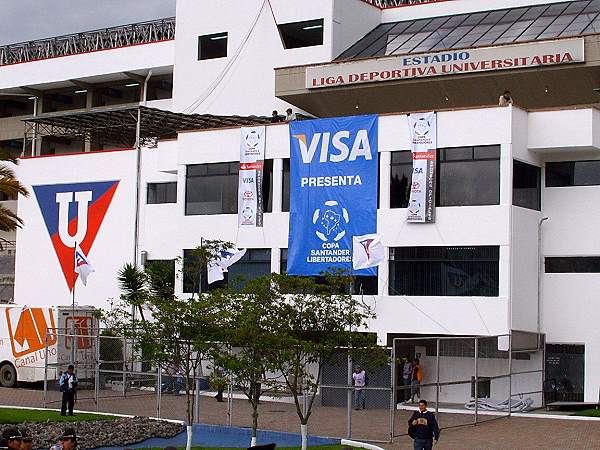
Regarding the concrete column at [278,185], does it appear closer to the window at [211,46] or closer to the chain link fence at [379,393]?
the chain link fence at [379,393]

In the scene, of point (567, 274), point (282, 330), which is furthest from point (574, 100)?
point (282, 330)

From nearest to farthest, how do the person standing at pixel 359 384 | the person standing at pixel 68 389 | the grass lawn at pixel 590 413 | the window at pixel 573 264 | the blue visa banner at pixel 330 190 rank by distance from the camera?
the grass lawn at pixel 590 413
the person standing at pixel 68 389
the person standing at pixel 359 384
the window at pixel 573 264
the blue visa banner at pixel 330 190

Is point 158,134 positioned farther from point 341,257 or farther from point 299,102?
point 341,257

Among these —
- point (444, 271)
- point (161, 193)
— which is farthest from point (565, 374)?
point (161, 193)

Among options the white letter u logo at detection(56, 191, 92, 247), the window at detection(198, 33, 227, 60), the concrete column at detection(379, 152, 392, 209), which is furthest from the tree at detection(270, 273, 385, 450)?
the window at detection(198, 33, 227, 60)

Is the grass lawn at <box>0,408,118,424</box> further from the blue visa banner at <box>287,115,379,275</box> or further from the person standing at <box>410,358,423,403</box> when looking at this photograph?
the person standing at <box>410,358,423,403</box>

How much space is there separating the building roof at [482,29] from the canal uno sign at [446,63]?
125 centimetres

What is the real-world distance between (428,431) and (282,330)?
411 cm

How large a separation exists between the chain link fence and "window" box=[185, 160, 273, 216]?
5990mm

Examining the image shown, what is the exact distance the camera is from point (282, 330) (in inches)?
986

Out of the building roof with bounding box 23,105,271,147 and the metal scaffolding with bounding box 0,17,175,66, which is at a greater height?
the metal scaffolding with bounding box 0,17,175,66

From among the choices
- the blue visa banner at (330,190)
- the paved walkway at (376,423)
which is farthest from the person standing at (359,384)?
the blue visa banner at (330,190)

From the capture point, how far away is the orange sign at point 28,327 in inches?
1626

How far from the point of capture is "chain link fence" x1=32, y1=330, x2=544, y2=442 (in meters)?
32.7
